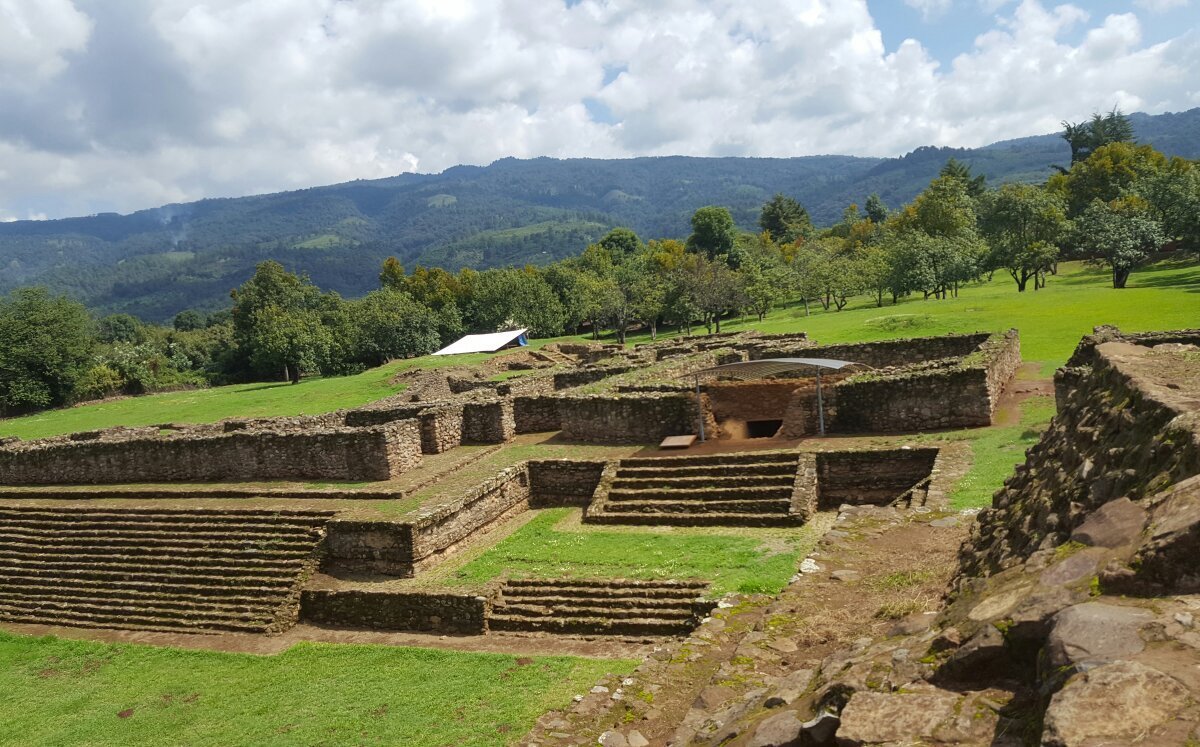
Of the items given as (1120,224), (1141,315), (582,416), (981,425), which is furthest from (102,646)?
(1120,224)

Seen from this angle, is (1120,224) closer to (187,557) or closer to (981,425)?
(981,425)

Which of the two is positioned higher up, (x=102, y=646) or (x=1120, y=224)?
(x=1120, y=224)

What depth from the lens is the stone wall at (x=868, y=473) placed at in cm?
1515

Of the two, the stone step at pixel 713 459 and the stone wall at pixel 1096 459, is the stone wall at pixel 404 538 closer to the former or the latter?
the stone step at pixel 713 459

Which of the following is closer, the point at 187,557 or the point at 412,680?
the point at 412,680

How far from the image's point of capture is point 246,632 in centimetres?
1421

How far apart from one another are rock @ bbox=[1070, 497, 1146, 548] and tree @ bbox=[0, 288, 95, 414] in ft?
201

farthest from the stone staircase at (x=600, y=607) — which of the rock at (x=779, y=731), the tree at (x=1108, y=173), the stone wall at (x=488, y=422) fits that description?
the tree at (x=1108, y=173)

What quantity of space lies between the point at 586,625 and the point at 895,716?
933 centimetres

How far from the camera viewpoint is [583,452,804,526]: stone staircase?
15.0 m

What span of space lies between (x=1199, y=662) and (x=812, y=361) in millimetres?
15356

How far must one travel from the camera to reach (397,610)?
44.4ft

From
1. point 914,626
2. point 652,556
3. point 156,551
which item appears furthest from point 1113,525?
point 156,551

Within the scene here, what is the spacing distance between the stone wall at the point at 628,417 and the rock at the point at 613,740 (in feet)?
41.5
